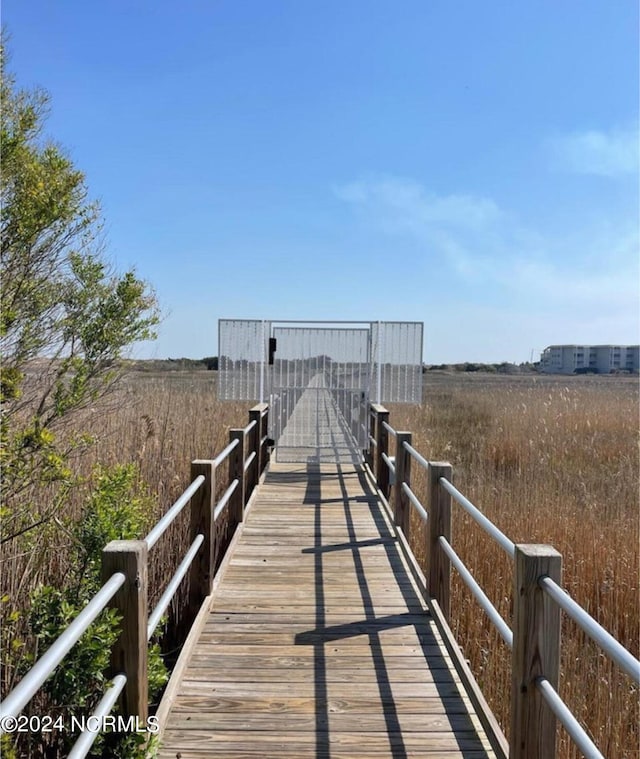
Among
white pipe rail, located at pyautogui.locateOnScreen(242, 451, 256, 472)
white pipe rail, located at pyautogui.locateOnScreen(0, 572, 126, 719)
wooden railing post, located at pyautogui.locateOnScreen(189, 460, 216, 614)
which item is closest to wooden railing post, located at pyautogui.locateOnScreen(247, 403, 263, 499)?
white pipe rail, located at pyautogui.locateOnScreen(242, 451, 256, 472)

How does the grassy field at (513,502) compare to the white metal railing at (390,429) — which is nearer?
the grassy field at (513,502)

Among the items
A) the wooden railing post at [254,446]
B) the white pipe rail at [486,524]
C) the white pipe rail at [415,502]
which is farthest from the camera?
the wooden railing post at [254,446]

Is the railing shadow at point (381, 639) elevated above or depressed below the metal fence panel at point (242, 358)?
below

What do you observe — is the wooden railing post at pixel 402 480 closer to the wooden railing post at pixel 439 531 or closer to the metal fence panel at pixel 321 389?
the wooden railing post at pixel 439 531

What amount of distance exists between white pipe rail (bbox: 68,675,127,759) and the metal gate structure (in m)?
5.59

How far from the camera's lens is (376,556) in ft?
15.4

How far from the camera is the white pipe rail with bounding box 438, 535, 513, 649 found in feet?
7.64

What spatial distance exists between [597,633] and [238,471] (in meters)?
3.90

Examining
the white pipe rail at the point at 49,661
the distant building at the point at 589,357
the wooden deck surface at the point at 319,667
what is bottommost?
the wooden deck surface at the point at 319,667

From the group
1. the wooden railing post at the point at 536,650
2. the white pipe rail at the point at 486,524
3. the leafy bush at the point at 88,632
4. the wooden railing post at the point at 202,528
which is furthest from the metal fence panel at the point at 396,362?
the wooden railing post at the point at 536,650

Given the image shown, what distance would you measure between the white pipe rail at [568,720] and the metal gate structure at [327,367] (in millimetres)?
5605

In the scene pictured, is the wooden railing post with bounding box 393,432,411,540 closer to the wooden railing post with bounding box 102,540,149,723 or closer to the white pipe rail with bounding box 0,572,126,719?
the wooden railing post with bounding box 102,540,149,723

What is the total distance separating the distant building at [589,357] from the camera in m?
95.8

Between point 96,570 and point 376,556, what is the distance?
8.04ft
